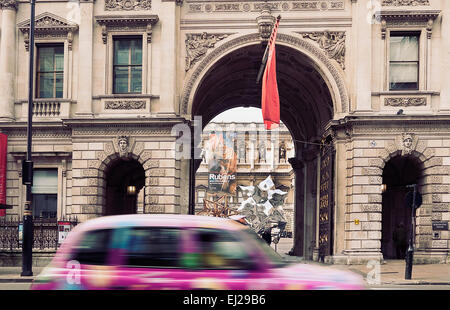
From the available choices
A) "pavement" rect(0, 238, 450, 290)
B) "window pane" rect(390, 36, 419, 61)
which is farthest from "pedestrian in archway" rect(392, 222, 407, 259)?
"window pane" rect(390, 36, 419, 61)

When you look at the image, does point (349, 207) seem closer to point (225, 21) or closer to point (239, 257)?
point (225, 21)

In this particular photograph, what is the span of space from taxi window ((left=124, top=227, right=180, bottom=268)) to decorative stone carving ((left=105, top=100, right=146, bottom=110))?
19.8 meters

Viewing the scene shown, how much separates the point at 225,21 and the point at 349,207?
9463 mm

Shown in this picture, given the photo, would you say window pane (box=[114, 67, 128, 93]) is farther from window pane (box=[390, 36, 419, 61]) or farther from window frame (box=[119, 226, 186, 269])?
window frame (box=[119, 226, 186, 269])

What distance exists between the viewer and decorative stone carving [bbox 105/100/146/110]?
28.2 m

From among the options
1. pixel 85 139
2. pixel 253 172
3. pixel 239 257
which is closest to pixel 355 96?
pixel 85 139

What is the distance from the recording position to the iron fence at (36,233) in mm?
26688

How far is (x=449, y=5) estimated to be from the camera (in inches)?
1079

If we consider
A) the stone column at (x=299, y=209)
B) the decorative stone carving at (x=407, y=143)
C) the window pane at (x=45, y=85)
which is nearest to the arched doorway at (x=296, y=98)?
the stone column at (x=299, y=209)

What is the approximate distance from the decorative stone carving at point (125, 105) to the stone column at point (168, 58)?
87 centimetres

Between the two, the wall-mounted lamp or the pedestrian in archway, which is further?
the wall-mounted lamp

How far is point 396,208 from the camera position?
32.1 metres

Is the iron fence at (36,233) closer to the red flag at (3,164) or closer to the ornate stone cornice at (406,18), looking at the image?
the red flag at (3,164)
